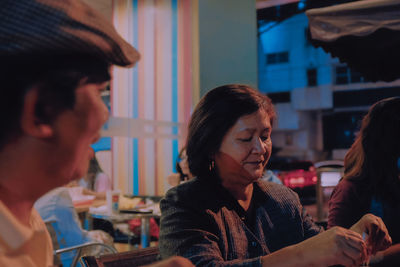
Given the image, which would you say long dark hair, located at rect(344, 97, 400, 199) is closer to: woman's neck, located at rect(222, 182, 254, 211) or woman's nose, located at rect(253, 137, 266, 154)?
woman's neck, located at rect(222, 182, 254, 211)

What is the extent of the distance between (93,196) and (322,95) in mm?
25047

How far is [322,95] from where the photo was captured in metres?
27.7

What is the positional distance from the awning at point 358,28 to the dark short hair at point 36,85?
281 cm

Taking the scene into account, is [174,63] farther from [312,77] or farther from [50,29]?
[312,77]

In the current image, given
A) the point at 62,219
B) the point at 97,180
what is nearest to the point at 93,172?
the point at 97,180

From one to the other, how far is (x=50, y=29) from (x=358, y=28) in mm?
2854

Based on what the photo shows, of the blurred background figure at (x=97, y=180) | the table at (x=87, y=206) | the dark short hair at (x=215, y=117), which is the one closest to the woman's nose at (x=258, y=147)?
the dark short hair at (x=215, y=117)

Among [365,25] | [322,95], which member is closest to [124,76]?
[365,25]

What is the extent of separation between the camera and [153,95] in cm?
548

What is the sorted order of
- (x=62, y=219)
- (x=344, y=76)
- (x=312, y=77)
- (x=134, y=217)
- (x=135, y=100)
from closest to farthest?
(x=62, y=219)
(x=134, y=217)
(x=135, y=100)
(x=344, y=76)
(x=312, y=77)

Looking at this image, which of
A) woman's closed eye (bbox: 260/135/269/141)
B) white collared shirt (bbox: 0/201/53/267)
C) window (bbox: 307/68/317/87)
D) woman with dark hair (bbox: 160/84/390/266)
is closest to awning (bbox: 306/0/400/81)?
woman with dark hair (bbox: 160/84/390/266)

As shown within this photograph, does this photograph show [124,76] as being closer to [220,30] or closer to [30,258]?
[220,30]

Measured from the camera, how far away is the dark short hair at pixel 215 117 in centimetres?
162

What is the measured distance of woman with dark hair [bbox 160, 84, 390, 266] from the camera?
4.88 feet
